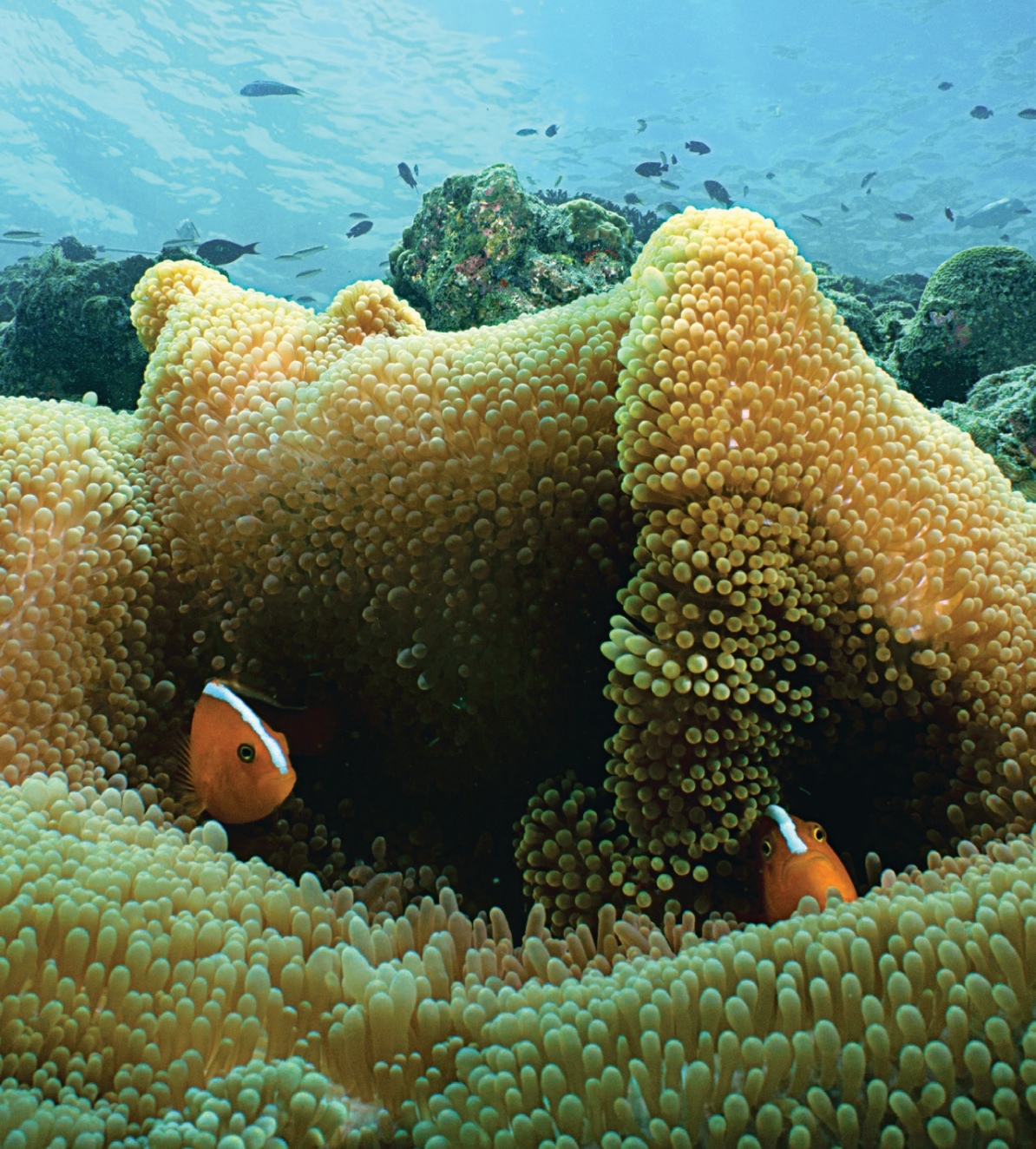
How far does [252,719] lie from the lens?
4.33 ft

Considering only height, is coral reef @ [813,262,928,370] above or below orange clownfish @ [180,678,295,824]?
above

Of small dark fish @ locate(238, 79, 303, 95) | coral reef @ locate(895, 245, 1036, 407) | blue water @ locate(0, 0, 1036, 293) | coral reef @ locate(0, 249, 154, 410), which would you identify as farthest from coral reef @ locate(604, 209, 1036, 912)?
blue water @ locate(0, 0, 1036, 293)

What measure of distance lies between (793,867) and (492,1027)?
0.60m

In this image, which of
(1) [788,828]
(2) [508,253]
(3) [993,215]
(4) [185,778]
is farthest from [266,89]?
(3) [993,215]

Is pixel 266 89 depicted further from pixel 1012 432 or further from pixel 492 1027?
pixel 492 1027

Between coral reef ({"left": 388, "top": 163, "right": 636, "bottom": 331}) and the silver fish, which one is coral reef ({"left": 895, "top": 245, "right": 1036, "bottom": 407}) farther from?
the silver fish

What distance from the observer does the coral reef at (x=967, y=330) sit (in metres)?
4.49

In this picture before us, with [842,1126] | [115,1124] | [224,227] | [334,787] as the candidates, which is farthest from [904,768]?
[224,227]

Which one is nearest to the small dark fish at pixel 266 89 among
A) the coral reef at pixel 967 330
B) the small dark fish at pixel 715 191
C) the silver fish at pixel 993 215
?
the small dark fish at pixel 715 191

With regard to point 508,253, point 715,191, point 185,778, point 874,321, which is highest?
point 715,191

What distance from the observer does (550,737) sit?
57.9 inches

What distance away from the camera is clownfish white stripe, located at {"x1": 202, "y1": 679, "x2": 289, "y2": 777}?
1302mm

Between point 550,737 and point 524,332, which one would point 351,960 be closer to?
point 550,737

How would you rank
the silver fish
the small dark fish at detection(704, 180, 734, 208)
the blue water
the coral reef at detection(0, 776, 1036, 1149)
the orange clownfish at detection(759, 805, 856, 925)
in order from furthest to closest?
the blue water < the silver fish < the small dark fish at detection(704, 180, 734, 208) < the orange clownfish at detection(759, 805, 856, 925) < the coral reef at detection(0, 776, 1036, 1149)
